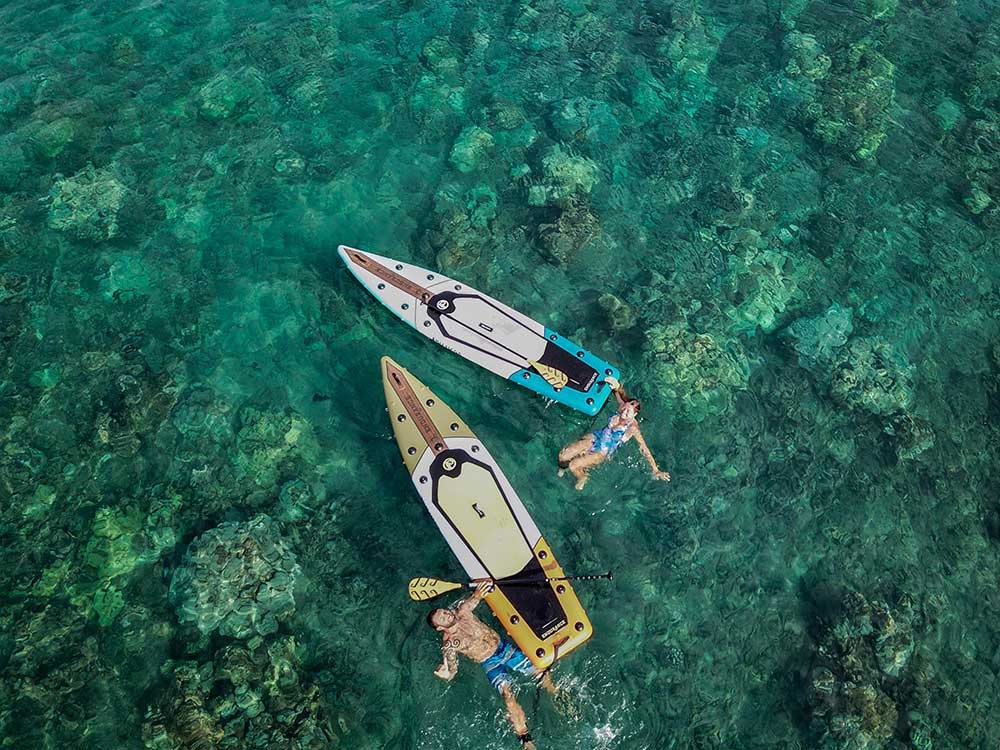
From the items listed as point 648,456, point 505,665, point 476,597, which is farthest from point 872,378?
point 505,665

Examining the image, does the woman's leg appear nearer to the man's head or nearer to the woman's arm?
the woman's arm

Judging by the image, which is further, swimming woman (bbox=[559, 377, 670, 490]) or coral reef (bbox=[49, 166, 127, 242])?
coral reef (bbox=[49, 166, 127, 242])

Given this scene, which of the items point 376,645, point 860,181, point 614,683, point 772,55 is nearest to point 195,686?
point 376,645

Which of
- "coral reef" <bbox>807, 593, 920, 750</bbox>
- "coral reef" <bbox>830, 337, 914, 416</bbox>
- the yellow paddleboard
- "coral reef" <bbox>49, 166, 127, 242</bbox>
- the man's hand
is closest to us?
"coral reef" <bbox>807, 593, 920, 750</bbox>

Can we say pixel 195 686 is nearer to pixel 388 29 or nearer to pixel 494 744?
pixel 494 744

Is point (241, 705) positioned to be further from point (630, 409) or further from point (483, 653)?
point (630, 409)

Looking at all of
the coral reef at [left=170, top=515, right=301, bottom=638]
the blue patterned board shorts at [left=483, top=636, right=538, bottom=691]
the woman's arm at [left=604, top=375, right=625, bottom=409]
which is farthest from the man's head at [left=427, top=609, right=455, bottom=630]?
the woman's arm at [left=604, top=375, right=625, bottom=409]

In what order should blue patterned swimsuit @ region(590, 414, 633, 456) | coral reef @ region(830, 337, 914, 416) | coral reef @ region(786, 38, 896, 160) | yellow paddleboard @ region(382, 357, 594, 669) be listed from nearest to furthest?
1. yellow paddleboard @ region(382, 357, 594, 669)
2. blue patterned swimsuit @ region(590, 414, 633, 456)
3. coral reef @ region(830, 337, 914, 416)
4. coral reef @ region(786, 38, 896, 160)
